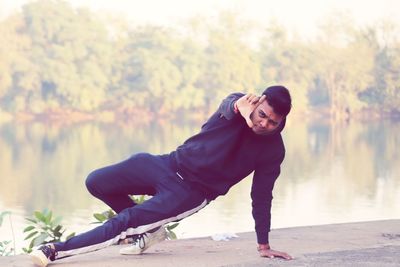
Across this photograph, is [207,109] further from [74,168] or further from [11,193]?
[11,193]

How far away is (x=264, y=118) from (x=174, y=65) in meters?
29.1

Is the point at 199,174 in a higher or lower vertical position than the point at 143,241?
higher

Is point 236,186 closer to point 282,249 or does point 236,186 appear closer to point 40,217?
point 40,217

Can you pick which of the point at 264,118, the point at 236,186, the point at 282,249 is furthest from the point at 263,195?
the point at 236,186

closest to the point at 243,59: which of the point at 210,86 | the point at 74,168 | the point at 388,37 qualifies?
the point at 210,86

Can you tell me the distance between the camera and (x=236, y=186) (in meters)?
18.8

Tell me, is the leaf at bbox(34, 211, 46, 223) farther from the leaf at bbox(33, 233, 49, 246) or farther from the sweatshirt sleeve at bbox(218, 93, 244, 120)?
the sweatshirt sleeve at bbox(218, 93, 244, 120)

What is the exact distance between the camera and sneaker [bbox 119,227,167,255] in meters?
3.39

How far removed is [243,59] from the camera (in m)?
32.8

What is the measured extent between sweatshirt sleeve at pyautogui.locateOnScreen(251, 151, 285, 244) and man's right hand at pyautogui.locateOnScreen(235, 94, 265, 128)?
0.28m

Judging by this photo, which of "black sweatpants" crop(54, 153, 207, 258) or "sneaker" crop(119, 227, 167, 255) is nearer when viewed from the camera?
"black sweatpants" crop(54, 153, 207, 258)

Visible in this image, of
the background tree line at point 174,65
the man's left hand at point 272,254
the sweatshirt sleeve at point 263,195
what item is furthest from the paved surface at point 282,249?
the background tree line at point 174,65

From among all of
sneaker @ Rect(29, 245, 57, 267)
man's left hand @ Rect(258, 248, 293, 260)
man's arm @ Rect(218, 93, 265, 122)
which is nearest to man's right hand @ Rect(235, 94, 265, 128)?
man's arm @ Rect(218, 93, 265, 122)

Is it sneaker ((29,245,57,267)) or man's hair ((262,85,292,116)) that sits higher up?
man's hair ((262,85,292,116))
